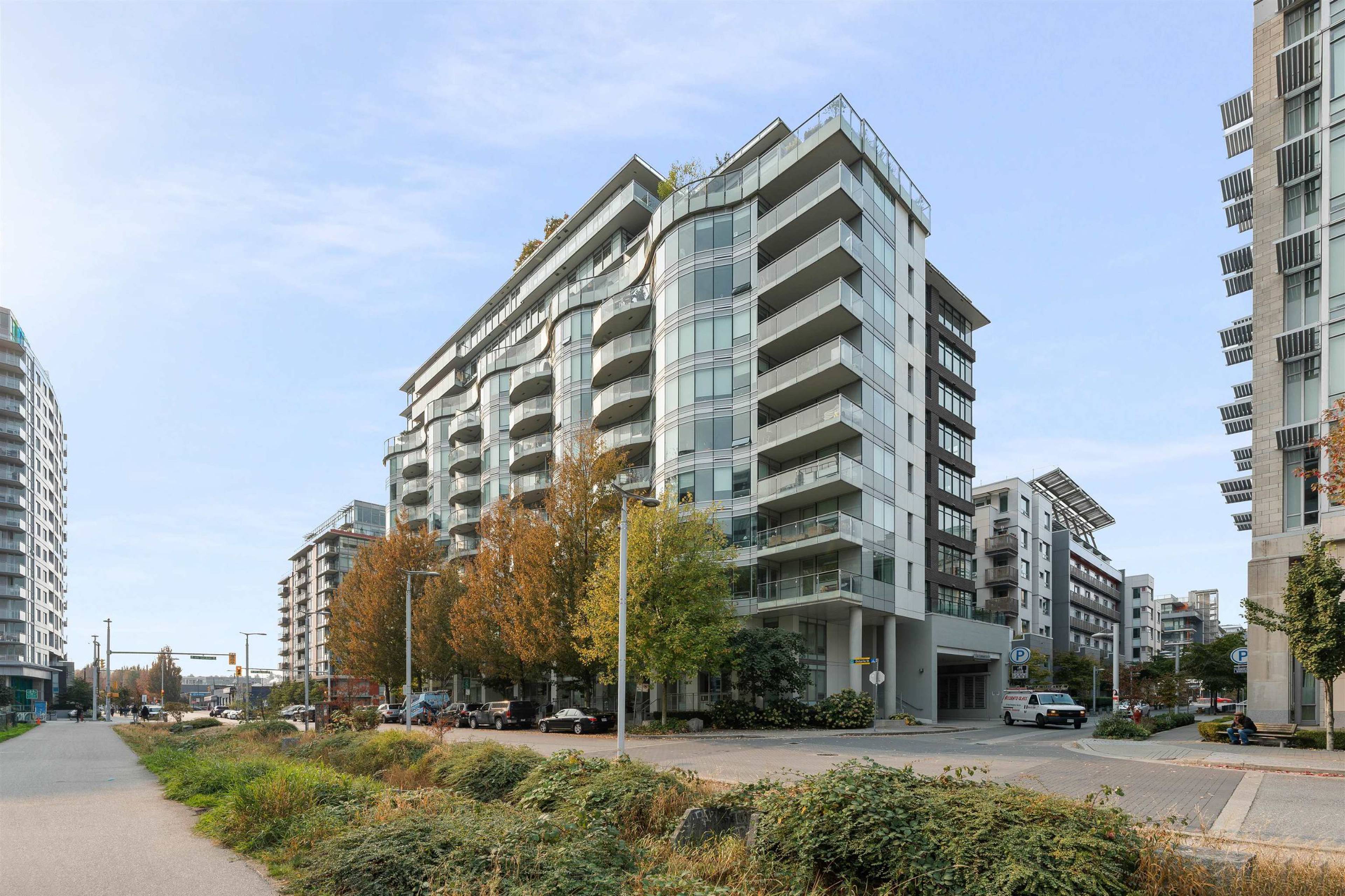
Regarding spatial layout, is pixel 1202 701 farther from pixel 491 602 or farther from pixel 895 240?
pixel 491 602

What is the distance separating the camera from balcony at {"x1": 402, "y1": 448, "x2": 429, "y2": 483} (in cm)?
8531

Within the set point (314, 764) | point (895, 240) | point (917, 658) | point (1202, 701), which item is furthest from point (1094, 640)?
point (314, 764)

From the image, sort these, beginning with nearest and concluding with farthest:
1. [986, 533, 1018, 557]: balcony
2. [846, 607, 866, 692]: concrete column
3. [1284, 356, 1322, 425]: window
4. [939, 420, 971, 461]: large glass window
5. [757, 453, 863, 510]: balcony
→ [1284, 356, 1322, 425]: window, [757, 453, 863, 510]: balcony, [846, 607, 866, 692]: concrete column, [939, 420, 971, 461]: large glass window, [986, 533, 1018, 557]: balcony

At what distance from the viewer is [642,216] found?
5769cm

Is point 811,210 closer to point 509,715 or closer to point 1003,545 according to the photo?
point 509,715

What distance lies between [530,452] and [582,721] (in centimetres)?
2621

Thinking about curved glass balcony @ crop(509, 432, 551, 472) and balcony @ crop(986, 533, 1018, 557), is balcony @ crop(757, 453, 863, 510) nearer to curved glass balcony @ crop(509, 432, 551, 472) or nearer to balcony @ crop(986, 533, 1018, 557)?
curved glass balcony @ crop(509, 432, 551, 472)

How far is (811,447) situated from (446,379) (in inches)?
1982

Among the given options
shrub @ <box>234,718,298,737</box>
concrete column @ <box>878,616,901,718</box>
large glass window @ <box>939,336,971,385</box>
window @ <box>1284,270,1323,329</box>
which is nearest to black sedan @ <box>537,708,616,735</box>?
shrub @ <box>234,718,298,737</box>

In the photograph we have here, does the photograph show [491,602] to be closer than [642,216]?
Yes

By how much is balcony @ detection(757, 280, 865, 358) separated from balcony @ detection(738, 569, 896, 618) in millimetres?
12092

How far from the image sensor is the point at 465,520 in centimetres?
7206

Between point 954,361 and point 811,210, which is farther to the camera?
point 954,361

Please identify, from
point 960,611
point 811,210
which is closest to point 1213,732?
point 960,611
